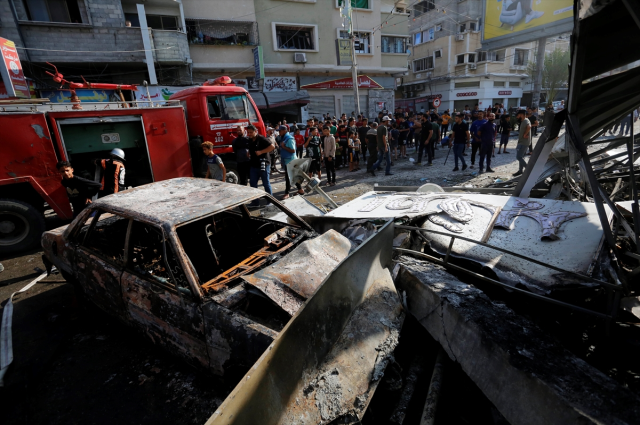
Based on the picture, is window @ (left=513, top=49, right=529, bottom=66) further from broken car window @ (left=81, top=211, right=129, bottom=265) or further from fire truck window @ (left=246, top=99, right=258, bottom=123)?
broken car window @ (left=81, top=211, right=129, bottom=265)

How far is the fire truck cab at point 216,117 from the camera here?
285 inches

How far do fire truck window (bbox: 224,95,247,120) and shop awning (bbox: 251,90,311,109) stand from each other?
28.5 feet

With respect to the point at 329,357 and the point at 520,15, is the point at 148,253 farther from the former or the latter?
the point at 520,15

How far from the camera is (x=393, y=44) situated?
23062 millimetres

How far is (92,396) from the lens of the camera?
8.26 ft

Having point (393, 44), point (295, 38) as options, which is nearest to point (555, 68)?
point (393, 44)

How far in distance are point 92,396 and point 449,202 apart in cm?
375

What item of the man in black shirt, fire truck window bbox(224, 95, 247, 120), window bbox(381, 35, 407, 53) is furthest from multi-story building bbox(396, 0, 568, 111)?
the man in black shirt

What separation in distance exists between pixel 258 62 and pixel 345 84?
644 centimetres

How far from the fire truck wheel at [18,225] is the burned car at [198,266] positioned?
2179 millimetres

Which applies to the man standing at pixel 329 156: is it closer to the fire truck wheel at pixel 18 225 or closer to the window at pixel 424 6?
the fire truck wheel at pixel 18 225

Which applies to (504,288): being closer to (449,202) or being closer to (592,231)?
(592,231)

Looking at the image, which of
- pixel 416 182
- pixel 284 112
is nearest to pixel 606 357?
pixel 416 182

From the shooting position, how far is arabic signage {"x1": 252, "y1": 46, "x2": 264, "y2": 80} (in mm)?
16672
